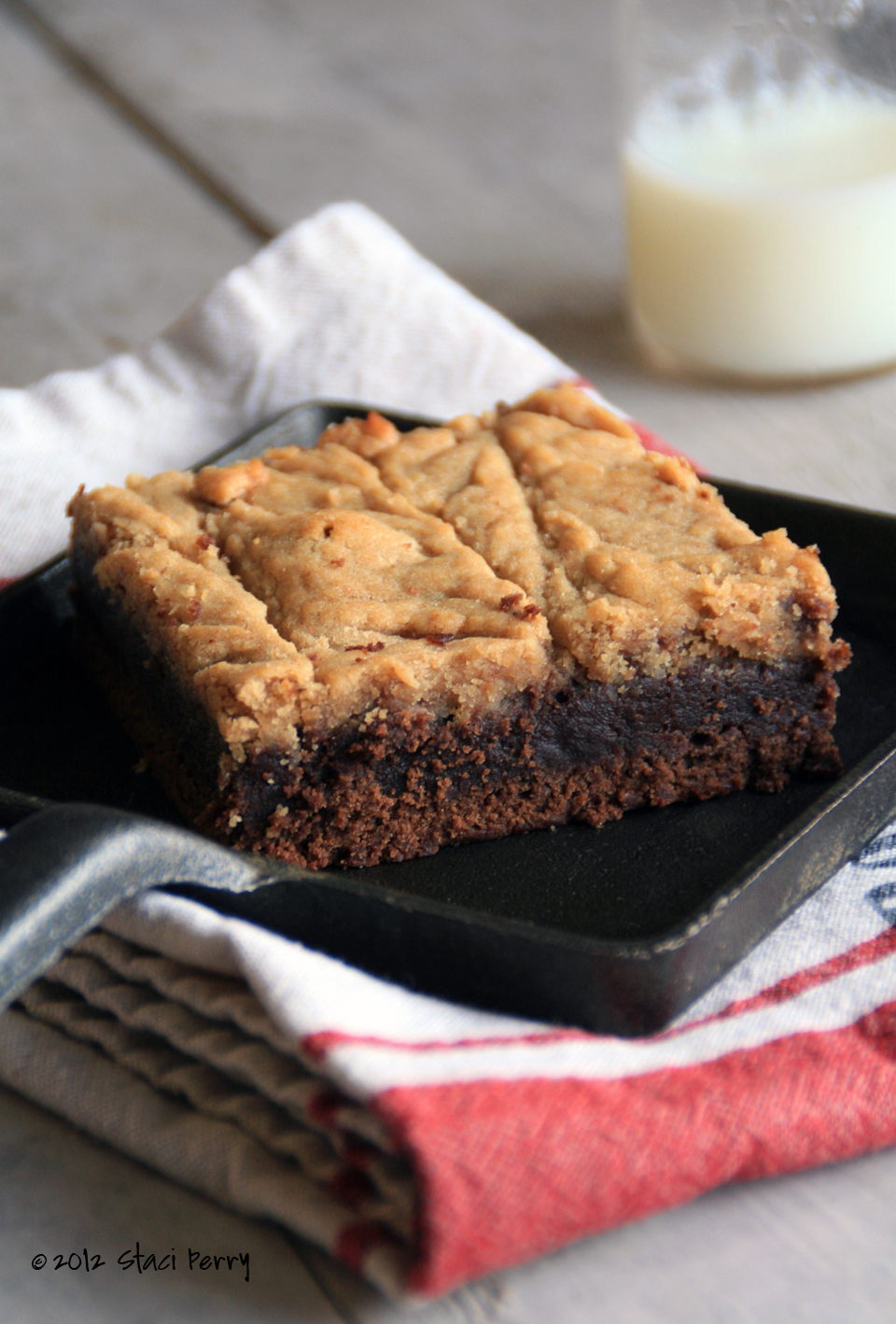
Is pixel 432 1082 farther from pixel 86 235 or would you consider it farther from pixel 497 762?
pixel 86 235

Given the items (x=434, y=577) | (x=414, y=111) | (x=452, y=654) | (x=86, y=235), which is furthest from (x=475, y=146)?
(x=452, y=654)

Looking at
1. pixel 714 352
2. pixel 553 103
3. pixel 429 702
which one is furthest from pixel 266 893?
pixel 553 103

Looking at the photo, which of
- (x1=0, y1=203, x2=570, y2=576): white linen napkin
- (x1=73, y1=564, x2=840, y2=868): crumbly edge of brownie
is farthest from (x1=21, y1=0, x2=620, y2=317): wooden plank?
(x1=73, y1=564, x2=840, y2=868): crumbly edge of brownie

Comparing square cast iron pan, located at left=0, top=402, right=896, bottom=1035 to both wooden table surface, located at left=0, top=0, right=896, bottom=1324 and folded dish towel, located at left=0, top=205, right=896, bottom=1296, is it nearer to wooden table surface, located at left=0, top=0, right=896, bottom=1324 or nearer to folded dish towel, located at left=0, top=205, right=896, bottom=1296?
folded dish towel, located at left=0, top=205, right=896, bottom=1296

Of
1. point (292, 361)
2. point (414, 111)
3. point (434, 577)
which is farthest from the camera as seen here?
point (414, 111)

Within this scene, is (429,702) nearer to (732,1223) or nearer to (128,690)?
(128,690)
